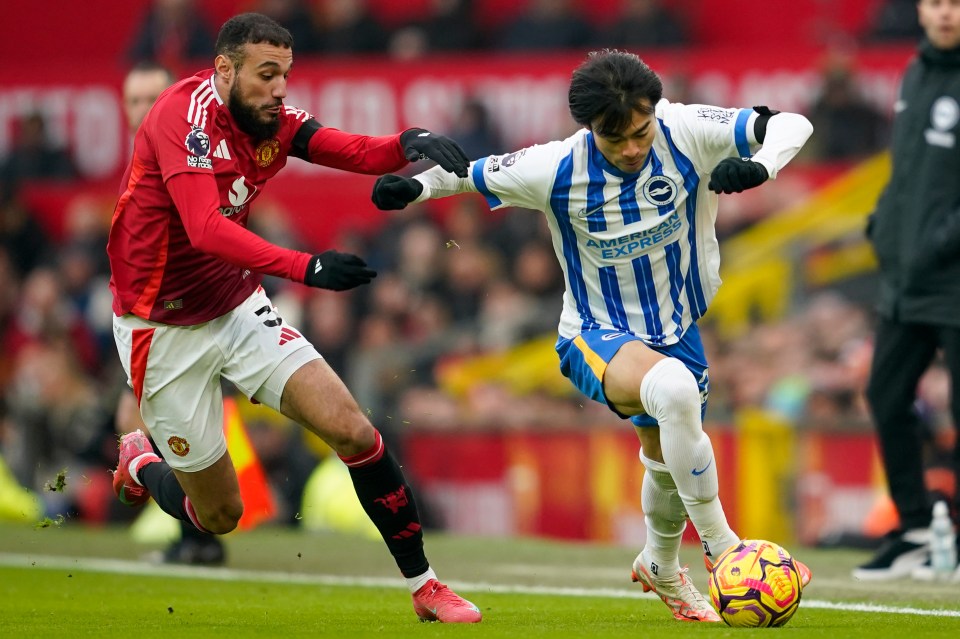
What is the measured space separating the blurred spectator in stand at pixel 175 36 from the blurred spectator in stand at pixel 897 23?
6.28 meters

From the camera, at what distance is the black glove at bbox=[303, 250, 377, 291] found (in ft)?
19.0

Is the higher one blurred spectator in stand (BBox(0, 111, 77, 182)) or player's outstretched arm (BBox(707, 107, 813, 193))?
player's outstretched arm (BBox(707, 107, 813, 193))

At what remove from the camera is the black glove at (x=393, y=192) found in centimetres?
625

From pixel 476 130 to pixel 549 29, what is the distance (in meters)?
1.51

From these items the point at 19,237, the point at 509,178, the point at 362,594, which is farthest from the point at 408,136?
the point at 19,237

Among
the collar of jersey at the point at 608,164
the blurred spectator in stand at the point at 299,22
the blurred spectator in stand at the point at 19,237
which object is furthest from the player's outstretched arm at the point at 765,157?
the blurred spectator in stand at the point at 19,237

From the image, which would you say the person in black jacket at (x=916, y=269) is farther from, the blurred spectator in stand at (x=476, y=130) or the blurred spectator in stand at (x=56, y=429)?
the blurred spectator in stand at (x=56, y=429)

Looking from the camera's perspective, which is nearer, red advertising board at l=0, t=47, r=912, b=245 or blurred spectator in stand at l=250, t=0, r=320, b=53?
red advertising board at l=0, t=47, r=912, b=245

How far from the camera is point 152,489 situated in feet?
24.6

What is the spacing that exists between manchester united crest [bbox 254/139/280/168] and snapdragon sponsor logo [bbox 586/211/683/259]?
1.36 m

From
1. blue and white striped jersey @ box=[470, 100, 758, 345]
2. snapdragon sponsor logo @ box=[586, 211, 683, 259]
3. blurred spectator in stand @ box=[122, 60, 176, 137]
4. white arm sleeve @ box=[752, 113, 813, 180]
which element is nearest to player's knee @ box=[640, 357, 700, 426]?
blue and white striped jersey @ box=[470, 100, 758, 345]

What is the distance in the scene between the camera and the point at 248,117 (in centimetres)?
652

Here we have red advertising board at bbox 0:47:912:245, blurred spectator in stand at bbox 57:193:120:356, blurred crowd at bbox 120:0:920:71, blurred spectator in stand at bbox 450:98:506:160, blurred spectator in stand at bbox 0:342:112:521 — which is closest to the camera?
blurred spectator in stand at bbox 0:342:112:521

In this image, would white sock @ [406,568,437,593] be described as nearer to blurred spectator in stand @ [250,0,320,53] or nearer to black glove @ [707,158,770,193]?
black glove @ [707,158,770,193]
